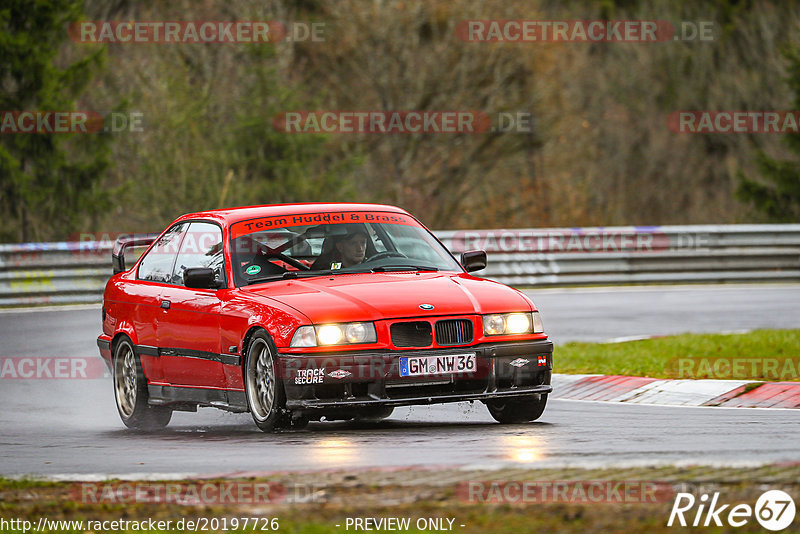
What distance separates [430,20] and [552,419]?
92.2 ft

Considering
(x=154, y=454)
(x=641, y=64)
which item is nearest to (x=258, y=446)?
(x=154, y=454)

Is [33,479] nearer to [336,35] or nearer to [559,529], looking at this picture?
[559,529]

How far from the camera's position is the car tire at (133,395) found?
1135 centimetres

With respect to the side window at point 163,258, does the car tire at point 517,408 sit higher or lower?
lower


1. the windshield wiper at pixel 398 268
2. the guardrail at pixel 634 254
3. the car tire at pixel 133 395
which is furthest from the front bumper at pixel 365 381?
the guardrail at pixel 634 254

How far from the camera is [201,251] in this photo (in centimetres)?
1108

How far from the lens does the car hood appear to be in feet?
31.2

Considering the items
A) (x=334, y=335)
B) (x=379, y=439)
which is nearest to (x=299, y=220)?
(x=334, y=335)

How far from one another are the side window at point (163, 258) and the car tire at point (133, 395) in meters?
0.55

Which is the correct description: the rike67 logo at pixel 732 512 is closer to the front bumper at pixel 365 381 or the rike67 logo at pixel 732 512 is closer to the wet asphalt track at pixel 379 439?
the wet asphalt track at pixel 379 439

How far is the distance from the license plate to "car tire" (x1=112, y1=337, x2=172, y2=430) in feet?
8.83

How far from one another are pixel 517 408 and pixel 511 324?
29.3 inches

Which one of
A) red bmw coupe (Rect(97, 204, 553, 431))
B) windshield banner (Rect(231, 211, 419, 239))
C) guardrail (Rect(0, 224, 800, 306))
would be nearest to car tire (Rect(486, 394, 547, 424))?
red bmw coupe (Rect(97, 204, 553, 431))

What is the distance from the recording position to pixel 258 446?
9070 mm
